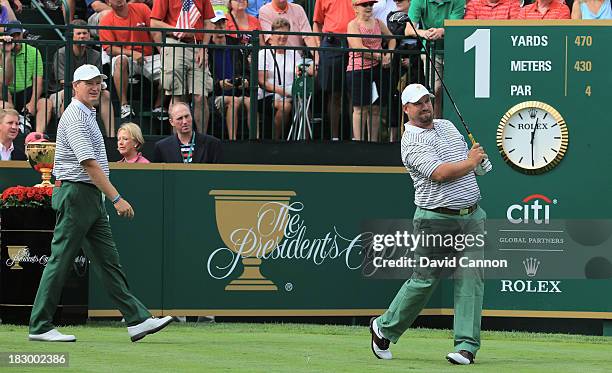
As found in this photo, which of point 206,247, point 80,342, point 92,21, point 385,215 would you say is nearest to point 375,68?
point 385,215

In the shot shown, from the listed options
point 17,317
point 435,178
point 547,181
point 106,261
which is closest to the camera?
point 435,178

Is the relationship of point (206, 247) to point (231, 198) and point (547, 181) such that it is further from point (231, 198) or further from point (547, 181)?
point (547, 181)

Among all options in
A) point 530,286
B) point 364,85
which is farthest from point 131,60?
point 530,286

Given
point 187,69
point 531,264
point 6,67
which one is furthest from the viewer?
point 187,69

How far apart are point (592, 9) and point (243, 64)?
152 inches

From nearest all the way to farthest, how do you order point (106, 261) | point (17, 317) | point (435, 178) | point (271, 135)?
point (435, 178)
point (106, 261)
point (17, 317)
point (271, 135)

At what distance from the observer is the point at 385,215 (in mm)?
13680

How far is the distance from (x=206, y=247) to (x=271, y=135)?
1566 millimetres

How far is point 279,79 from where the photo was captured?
14.1m

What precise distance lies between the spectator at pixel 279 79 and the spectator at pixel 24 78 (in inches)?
91.1

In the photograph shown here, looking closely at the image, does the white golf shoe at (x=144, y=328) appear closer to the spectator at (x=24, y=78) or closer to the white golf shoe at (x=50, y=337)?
the white golf shoe at (x=50, y=337)

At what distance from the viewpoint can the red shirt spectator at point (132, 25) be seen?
14172mm

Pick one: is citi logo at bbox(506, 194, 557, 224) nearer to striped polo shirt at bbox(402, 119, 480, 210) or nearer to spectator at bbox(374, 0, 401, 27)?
spectator at bbox(374, 0, 401, 27)

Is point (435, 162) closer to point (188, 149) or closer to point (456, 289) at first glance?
point (456, 289)
